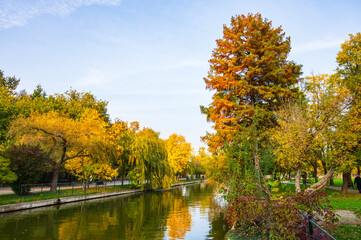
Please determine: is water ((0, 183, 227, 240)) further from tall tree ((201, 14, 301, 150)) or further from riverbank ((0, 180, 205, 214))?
tall tree ((201, 14, 301, 150))

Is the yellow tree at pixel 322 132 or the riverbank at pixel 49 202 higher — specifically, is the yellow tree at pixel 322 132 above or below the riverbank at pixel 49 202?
above

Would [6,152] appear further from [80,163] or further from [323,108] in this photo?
[323,108]

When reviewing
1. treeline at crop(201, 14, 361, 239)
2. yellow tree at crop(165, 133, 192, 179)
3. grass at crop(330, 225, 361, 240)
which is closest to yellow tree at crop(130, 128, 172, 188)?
treeline at crop(201, 14, 361, 239)

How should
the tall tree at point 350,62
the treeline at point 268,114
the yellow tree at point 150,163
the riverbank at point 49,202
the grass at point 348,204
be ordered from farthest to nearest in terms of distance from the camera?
the yellow tree at point 150,163 → the tall tree at point 350,62 → the riverbank at point 49,202 → the grass at point 348,204 → the treeline at point 268,114

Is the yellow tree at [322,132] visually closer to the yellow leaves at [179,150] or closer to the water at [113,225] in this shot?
the water at [113,225]

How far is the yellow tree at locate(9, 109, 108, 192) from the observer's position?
24.9 meters

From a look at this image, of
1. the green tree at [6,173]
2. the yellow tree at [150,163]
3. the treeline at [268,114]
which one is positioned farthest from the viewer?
the yellow tree at [150,163]

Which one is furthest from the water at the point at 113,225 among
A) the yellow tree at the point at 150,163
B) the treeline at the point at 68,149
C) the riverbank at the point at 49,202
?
the yellow tree at the point at 150,163

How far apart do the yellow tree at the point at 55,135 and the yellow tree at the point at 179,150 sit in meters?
27.7

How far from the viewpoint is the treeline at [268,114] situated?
450 inches

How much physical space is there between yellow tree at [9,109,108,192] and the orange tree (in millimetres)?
14578

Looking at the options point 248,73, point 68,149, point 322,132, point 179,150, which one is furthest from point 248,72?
point 179,150

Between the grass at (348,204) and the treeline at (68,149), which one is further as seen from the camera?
the treeline at (68,149)

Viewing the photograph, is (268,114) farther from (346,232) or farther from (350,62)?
(350,62)
